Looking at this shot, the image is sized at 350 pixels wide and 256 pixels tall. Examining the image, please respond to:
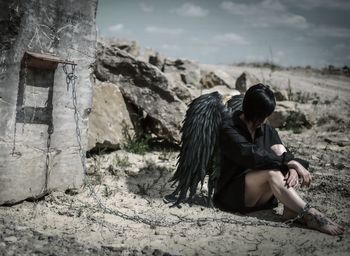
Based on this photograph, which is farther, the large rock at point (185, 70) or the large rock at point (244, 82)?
the large rock at point (185, 70)

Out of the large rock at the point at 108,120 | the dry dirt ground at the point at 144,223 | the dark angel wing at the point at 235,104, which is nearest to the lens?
the dry dirt ground at the point at 144,223

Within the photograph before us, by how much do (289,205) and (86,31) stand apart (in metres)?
2.61

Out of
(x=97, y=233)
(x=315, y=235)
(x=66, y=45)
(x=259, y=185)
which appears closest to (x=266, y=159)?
(x=259, y=185)

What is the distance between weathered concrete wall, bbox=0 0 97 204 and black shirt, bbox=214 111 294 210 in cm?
151

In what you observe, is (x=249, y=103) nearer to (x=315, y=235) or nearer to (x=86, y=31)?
(x=315, y=235)

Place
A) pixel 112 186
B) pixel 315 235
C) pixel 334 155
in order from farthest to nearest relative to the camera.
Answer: pixel 334 155 → pixel 112 186 → pixel 315 235

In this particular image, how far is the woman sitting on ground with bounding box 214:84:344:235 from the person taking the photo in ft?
11.5

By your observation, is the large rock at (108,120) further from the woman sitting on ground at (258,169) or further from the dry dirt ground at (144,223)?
the woman sitting on ground at (258,169)

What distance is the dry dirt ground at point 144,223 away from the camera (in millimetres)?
3166

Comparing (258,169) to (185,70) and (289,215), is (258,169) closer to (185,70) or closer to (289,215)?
(289,215)

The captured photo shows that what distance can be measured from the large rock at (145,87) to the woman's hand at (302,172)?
2.58 meters

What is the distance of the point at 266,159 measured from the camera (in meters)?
3.60

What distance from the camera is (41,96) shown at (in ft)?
12.5

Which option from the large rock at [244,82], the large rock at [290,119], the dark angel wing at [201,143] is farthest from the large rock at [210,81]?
the dark angel wing at [201,143]
